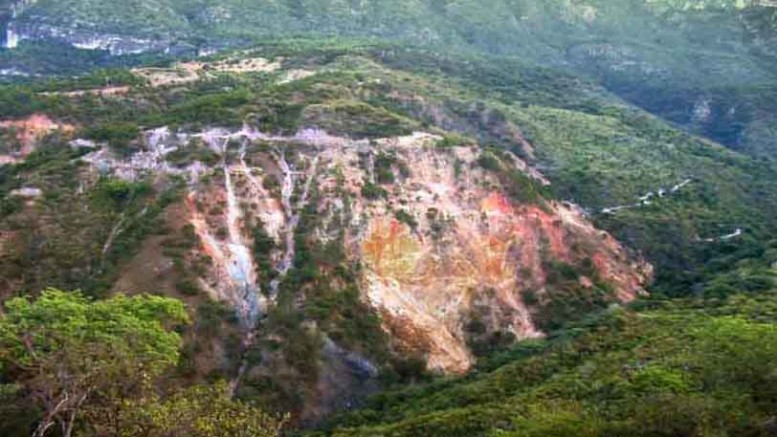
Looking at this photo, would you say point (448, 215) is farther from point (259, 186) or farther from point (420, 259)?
point (259, 186)

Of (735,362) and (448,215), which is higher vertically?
(735,362)

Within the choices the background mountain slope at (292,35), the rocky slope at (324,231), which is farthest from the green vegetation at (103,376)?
the background mountain slope at (292,35)

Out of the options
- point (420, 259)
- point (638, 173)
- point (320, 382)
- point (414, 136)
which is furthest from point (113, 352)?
point (638, 173)

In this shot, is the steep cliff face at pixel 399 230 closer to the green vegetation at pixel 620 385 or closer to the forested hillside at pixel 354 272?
the forested hillside at pixel 354 272

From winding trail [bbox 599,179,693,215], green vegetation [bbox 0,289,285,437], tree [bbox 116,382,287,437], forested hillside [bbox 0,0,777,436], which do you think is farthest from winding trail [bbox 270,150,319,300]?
winding trail [bbox 599,179,693,215]

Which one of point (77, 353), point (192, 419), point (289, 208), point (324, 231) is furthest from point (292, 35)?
point (192, 419)

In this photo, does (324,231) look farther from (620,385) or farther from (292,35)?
(292,35)
